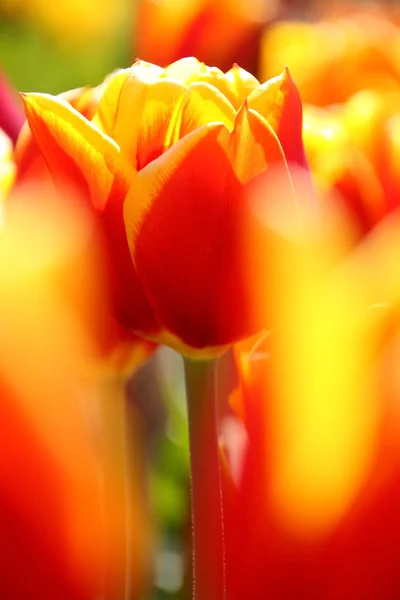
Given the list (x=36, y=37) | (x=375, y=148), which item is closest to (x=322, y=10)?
(x=36, y=37)

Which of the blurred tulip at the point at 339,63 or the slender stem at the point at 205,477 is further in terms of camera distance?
the blurred tulip at the point at 339,63

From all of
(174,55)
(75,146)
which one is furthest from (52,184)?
(174,55)

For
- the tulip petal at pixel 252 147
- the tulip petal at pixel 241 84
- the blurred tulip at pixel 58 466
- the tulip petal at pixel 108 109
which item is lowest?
the blurred tulip at pixel 58 466

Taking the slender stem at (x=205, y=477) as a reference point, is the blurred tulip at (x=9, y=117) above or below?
above

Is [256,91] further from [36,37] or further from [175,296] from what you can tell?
[36,37]

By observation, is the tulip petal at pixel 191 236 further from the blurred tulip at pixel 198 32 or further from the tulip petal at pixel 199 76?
the blurred tulip at pixel 198 32

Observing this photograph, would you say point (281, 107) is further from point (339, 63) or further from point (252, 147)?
point (339, 63)

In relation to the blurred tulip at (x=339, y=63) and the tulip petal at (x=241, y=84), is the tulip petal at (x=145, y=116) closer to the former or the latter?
the tulip petal at (x=241, y=84)

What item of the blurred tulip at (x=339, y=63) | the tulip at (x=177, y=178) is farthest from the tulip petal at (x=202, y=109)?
the blurred tulip at (x=339, y=63)

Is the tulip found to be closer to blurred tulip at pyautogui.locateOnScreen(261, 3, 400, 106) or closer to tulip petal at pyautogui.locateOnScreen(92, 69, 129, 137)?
tulip petal at pyautogui.locateOnScreen(92, 69, 129, 137)
